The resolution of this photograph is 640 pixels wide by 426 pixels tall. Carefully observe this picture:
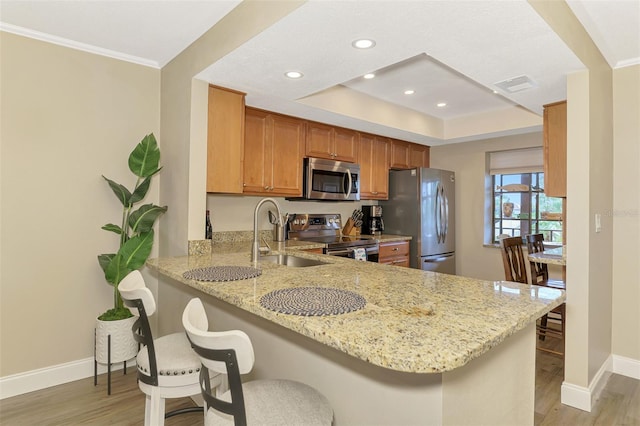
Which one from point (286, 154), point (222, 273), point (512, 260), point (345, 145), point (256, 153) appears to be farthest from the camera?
point (345, 145)

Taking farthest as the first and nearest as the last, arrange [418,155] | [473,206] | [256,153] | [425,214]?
[418,155], [473,206], [425,214], [256,153]

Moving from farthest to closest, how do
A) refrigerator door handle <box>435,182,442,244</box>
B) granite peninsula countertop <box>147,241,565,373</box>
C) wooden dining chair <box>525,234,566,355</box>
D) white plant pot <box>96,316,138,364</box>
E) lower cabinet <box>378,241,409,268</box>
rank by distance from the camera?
refrigerator door handle <box>435,182,442,244</box>, lower cabinet <box>378,241,409,268</box>, wooden dining chair <box>525,234,566,355</box>, white plant pot <box>96,316,138,364</box>, granite peninsula countertop <box>147,241,565,373</box>

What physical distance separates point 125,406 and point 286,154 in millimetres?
2496

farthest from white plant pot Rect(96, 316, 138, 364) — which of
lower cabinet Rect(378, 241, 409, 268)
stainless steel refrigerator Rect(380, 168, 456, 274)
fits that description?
stainless steel refrigerator Rect(380, 168, 456, 274)

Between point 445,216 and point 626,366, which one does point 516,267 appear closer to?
point 626,366

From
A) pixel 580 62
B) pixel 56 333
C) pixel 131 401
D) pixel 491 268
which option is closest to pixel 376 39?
pixel 580 62

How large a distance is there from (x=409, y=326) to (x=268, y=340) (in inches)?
35.1

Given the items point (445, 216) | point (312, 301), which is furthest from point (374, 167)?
point (312, 301)

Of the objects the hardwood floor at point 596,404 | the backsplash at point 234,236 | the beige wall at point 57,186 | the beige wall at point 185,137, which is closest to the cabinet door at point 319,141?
the backsplash at point 234,236

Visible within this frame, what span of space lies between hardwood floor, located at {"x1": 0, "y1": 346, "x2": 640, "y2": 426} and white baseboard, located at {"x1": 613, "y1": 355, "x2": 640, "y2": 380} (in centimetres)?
9

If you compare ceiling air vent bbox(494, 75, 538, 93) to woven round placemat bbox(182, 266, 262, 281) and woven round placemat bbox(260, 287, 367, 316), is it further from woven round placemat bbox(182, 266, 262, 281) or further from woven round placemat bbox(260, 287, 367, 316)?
woven round placemat bbox(182, 266, 262, 281)

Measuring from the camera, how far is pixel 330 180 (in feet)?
13.3

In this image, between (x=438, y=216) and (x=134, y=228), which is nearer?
(x=134, y=228)

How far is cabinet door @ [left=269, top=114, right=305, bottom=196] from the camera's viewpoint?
358cm
